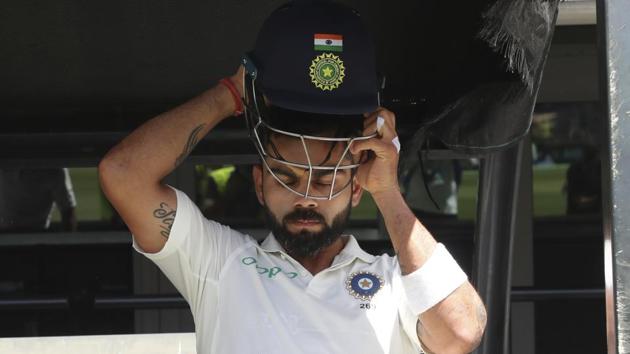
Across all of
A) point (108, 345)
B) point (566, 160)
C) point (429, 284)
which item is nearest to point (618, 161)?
point (429, 284)

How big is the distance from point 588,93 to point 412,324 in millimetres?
2574

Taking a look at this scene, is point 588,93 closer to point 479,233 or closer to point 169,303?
point 479,233

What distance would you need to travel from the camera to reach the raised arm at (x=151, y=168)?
1909 mm

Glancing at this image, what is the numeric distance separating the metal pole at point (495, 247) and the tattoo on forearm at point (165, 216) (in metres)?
1.11

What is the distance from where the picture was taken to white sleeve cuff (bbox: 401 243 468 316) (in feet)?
5.89

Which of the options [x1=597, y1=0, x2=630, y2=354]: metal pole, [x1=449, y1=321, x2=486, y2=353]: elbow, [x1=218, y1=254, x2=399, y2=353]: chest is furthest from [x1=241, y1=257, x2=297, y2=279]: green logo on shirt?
[x1=597, y1=0, x2=630, y2=354]: metal pole

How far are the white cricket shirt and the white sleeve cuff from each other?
0.31ft

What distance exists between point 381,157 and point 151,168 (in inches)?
17.2

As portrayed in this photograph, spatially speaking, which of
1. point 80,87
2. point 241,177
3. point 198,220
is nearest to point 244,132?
point 80,87

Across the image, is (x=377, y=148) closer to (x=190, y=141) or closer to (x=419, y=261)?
(x=419, y=261)

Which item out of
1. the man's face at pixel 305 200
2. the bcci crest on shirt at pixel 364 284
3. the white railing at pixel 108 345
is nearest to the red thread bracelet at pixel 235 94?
the man's face at pixel 305 200

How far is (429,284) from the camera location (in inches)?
70.9

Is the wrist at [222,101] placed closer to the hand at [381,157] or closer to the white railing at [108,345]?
the hand at [381,157]

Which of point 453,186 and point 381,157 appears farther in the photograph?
point 453,186
